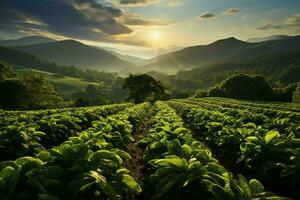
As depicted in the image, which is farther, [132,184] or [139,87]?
[139,87]

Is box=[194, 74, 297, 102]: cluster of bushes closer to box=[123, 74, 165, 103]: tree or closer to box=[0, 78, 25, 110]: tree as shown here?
box=[123, 74, 165, 103]: tree

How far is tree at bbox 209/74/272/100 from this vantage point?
83125 mm

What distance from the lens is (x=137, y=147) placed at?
13.6m

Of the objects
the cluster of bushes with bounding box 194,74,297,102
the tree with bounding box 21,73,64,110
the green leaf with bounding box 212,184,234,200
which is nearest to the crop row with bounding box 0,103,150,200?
the green leaf with bounding box 212,184,234,200

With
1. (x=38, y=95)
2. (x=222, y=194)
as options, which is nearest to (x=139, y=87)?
(x=38, y=95)

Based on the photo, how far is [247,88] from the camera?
84812 mm

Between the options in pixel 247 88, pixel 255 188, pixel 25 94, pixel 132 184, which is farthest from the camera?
pixel 247 88

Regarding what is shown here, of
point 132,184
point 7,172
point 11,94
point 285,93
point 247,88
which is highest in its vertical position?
point 7,172

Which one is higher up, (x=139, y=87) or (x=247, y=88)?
(x=247, y=88)

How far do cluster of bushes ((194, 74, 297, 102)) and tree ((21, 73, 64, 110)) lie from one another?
46.4 meters

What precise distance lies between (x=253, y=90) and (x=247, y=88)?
1640 mm

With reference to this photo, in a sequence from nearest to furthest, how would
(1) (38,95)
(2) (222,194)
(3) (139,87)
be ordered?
1. (2) (222,194)
2. (1) (38,95)
3. (3) (139,87)

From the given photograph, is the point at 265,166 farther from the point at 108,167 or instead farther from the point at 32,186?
the point at 32,186

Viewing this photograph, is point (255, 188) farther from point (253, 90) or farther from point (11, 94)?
point (253, 90)
